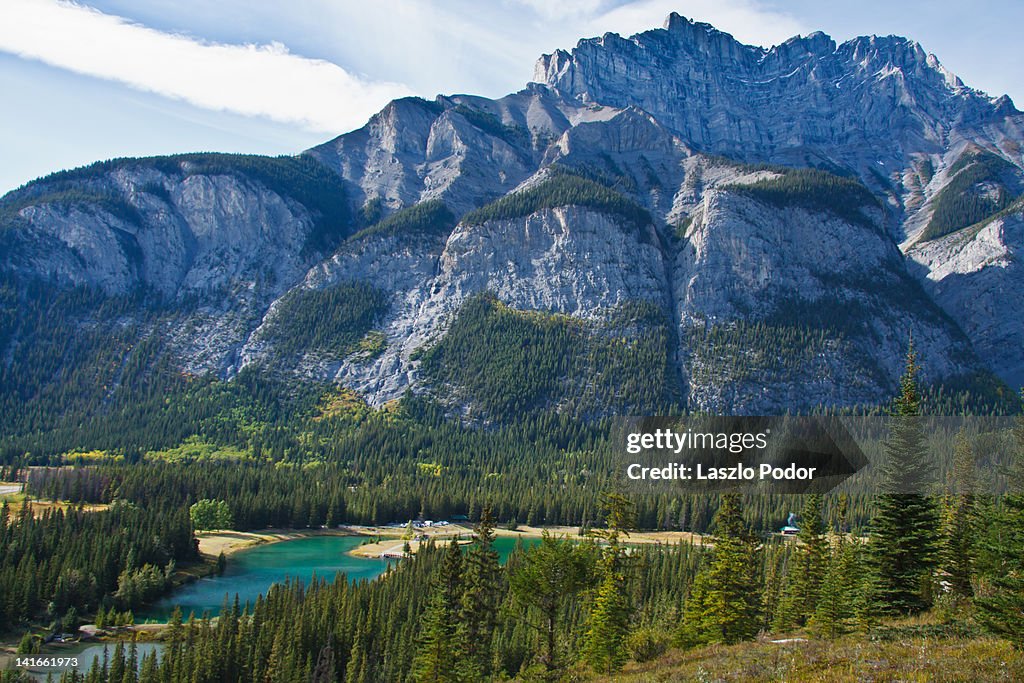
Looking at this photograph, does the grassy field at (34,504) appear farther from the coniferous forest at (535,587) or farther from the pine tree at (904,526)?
the pine tree at (904,526)

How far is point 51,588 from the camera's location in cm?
8594

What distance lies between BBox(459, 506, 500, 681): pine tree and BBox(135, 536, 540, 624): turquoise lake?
34.7 m

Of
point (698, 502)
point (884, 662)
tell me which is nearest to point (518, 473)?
point (698, 502)

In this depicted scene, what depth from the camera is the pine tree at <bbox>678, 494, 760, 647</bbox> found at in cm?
5662

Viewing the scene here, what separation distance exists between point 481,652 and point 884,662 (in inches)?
1412

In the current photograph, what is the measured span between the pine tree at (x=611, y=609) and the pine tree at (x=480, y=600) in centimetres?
840

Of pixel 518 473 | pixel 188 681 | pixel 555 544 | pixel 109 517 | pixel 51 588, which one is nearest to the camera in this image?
pixel 555 544

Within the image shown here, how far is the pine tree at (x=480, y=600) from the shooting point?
56.8 meters

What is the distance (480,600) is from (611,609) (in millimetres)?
11266

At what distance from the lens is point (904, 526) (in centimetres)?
4844

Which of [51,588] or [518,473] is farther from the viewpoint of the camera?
[518,473]

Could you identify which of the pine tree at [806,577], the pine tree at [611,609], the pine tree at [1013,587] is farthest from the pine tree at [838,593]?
the pine tree at [1013,587]

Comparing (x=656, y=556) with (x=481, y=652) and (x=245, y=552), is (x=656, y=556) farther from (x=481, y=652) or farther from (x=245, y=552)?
(x=245, y=552)

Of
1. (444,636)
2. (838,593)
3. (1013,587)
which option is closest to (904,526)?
(838,593)
